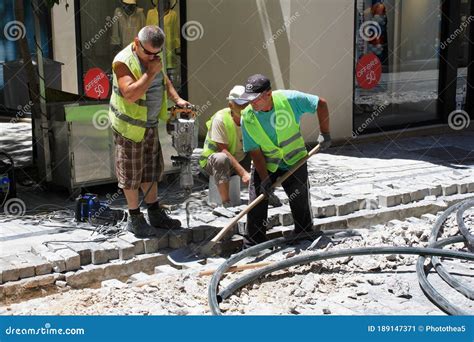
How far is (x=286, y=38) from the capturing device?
34.4 feet

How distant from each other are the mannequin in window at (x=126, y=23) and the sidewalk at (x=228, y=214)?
10.8ft

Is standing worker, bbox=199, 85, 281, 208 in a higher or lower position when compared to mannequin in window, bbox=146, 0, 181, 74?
lower

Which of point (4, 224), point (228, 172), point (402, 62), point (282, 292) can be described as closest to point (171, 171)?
point (228, 172)

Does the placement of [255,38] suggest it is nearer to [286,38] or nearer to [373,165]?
[286,38]

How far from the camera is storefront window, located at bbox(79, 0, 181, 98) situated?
442 inches

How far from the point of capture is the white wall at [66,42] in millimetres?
11906

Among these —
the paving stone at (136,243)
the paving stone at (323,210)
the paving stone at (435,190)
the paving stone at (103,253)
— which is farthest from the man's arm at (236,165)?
the paving stone at (435,190)

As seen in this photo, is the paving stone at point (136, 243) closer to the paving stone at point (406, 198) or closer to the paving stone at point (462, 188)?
the paving stone at point (406, 198)

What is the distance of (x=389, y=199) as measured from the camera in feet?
25.7

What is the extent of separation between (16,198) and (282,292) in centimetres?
364

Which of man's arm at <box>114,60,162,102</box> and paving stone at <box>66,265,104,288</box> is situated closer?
paving stone at <box>66,265,104,288</box>

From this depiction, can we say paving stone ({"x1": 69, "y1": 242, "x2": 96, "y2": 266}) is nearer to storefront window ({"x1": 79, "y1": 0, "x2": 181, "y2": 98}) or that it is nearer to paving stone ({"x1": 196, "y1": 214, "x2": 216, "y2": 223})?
paving stone ({"x1": 196, "y1": 214, "x2": 216, "y2": 223})

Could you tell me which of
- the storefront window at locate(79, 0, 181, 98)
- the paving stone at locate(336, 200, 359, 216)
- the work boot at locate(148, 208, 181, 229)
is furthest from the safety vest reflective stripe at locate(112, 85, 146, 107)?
the storefront window at locate(79, 0, 181, 98)

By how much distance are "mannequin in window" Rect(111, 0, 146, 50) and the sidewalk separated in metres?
3.29
